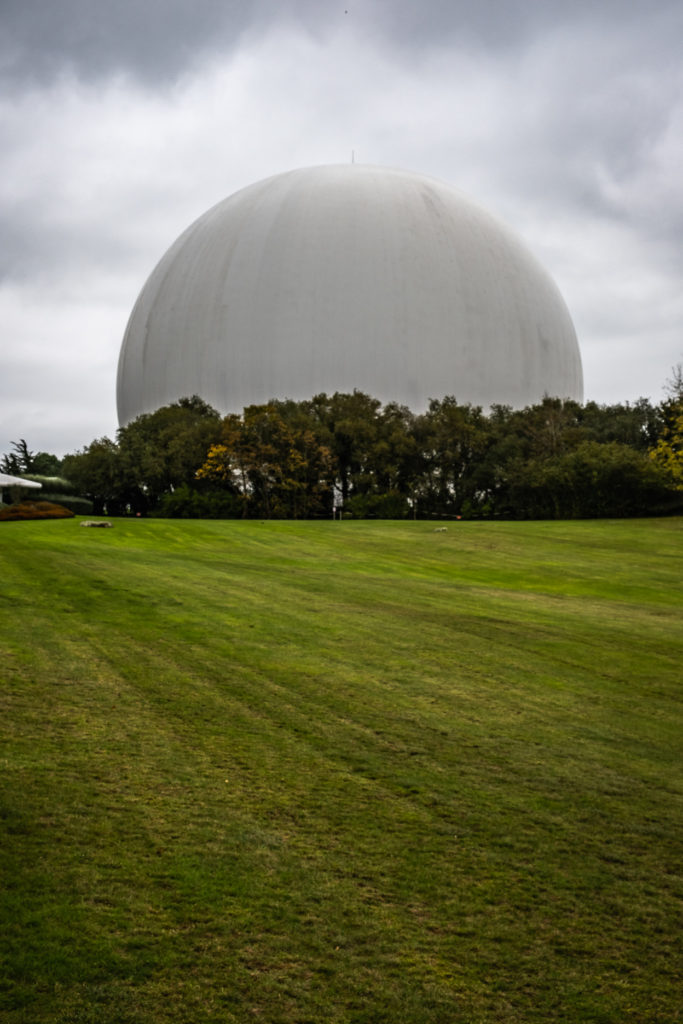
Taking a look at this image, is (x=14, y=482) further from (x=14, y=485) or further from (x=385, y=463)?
(x=385, y=463)

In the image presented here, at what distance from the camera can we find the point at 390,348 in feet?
165

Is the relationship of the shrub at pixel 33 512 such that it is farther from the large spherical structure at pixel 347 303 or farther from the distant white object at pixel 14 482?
the large spherical structure at pixel 347 303

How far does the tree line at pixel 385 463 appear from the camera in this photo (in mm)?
33594

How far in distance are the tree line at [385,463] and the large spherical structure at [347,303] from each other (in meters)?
9.00

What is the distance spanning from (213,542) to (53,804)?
16534mm

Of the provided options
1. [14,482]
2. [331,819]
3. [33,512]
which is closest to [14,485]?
[14,482]

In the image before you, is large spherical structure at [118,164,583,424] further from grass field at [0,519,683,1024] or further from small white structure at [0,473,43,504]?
grass field at [0,519,683,1024]

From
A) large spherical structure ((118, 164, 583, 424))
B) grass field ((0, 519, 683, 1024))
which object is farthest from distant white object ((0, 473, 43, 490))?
grass field ((0, 519, 683, 1024))

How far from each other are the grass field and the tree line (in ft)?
79.6

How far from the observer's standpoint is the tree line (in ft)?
110

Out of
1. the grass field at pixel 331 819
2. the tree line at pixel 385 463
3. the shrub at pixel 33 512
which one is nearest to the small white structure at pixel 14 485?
the tree line at pixel 385 463

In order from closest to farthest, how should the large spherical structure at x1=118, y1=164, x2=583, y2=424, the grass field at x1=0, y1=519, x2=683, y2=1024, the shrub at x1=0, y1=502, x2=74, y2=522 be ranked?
1. the grass field at x1=0, y1=519, x2=683, y2=1024
2. the shrub at x1=0, y1=502, x2=74, y2=522
3. the large spherical structure at x1=118, y1=164, x2=583, y2=424

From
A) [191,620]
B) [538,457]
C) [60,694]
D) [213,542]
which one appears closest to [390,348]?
[538,457]

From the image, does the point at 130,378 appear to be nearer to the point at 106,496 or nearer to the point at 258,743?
the point at 106,496
